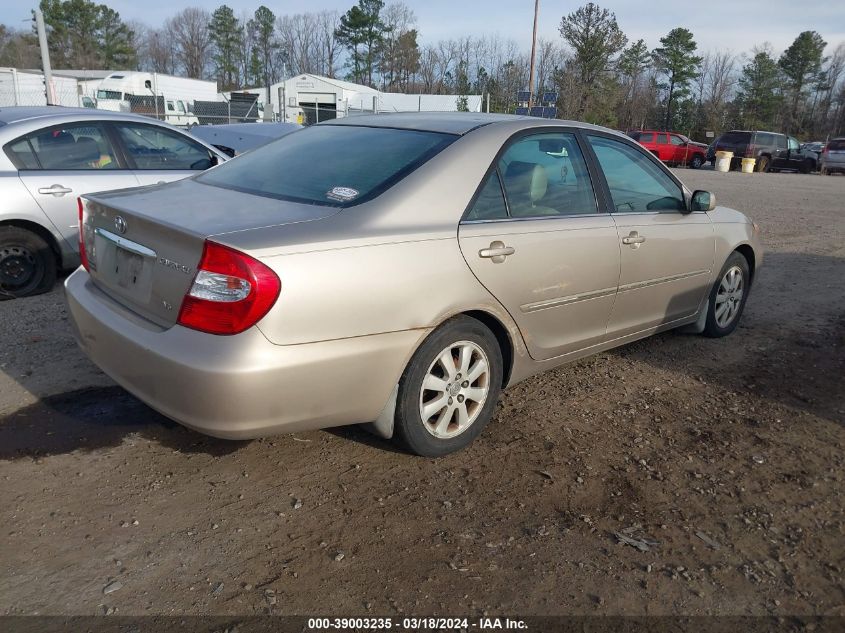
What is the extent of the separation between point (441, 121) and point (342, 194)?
93 centimetres

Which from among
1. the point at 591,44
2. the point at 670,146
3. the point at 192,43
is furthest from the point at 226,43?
the point at 670,146

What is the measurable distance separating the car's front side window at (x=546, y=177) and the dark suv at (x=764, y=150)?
30.5m

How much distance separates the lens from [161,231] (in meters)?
2.84

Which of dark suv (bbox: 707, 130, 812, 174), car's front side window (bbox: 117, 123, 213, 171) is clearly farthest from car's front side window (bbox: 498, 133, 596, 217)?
dark suv (bbox: 707, 130, 812, 174)

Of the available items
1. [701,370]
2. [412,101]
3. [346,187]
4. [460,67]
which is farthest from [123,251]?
[460,67]

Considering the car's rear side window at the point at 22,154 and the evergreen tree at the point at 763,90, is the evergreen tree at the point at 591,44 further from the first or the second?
the car's rear side window at the point at 22,154

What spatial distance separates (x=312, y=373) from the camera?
2.72 metres

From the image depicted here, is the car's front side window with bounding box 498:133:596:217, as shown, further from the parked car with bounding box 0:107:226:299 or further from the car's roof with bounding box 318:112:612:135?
the parked car with bounding box 0:107:226:299

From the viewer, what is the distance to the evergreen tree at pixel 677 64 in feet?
184

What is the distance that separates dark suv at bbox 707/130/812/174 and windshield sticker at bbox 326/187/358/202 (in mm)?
31867

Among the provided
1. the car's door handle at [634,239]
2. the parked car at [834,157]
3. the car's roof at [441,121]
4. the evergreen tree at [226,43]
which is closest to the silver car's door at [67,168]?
the car's roof at [441,121]

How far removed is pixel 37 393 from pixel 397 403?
2.21m

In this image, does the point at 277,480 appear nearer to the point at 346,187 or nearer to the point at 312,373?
the point at 312,373

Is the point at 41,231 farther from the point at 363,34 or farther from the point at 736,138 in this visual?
the point at 363,34
